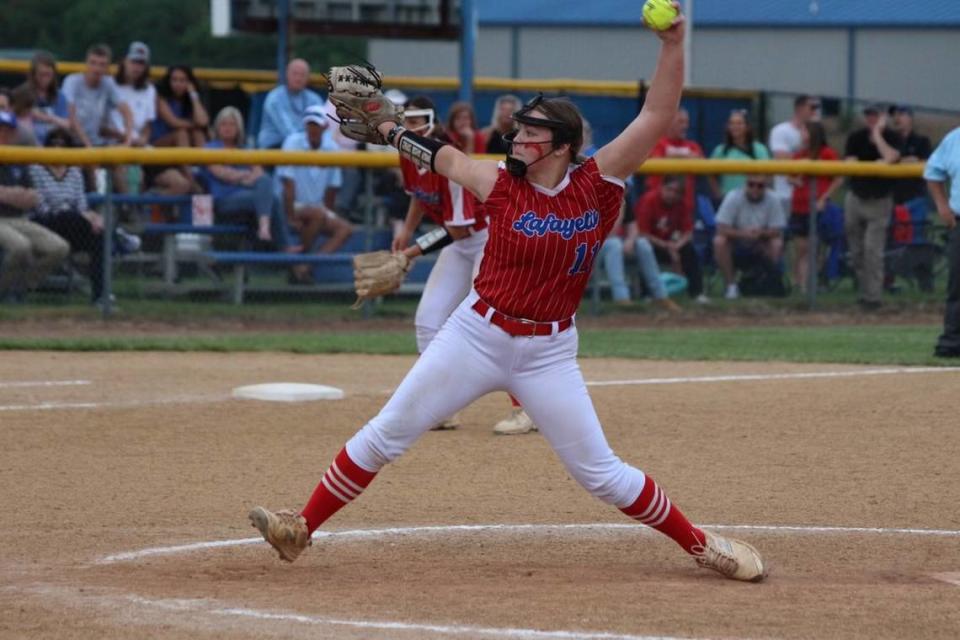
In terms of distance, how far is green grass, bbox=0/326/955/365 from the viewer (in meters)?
12.9

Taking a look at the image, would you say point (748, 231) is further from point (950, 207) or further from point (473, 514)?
point (473, 514)

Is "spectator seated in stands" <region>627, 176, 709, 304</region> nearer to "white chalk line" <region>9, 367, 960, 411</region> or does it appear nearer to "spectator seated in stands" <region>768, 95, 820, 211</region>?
"spectator seated in stands" <region>768, 95, 820, 211</region>

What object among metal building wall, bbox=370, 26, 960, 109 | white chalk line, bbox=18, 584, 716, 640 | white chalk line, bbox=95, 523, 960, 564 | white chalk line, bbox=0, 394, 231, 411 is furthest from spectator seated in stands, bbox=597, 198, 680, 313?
metal building wall, bbox=370, 26, 960, 109

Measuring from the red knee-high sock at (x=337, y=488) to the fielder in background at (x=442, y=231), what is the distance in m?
3.09

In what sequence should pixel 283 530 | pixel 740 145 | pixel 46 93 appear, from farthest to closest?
pixel 740 145
pixel 46 93
pixel 283 530

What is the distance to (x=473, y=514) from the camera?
709cm

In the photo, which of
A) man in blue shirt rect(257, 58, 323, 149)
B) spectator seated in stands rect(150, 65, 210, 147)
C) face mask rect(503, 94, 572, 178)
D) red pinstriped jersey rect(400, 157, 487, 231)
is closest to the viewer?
face mask rect(503, 94, 572, 178)

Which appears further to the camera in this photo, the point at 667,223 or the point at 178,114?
the point at 178,114

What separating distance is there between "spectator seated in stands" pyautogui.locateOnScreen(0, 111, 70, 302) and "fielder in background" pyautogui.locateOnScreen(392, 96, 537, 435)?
5.98 m

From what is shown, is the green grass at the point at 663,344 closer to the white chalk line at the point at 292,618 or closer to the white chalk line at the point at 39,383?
the white chalk line at the point at 39,383

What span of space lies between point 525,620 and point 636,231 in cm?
1107

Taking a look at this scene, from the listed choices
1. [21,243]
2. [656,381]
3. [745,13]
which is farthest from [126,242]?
[745,13]

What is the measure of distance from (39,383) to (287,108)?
20.0 feet

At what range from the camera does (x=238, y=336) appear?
1427 cm
